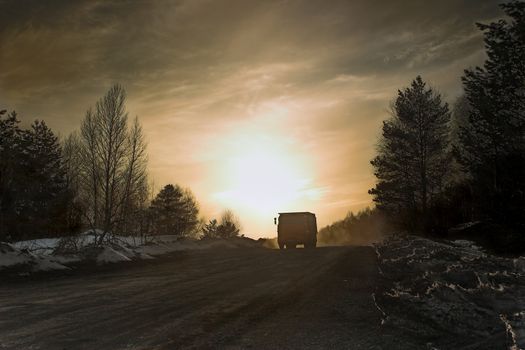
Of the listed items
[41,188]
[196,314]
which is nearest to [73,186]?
[41,188]

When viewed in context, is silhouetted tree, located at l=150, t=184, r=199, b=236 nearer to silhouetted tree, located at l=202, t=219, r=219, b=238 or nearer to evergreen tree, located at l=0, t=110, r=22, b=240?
silhouetted tree, located at l=202, t=219, r=219, b=238

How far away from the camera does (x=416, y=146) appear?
146ft

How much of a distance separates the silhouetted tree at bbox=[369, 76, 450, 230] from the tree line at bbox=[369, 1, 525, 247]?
0.29 ft

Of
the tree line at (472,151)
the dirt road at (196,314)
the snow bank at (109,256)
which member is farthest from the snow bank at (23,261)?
the tree line at (472,151)

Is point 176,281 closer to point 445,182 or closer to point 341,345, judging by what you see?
point 341,345

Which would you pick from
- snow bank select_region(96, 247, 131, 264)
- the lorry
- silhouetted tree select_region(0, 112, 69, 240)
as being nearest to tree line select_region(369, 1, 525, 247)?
the lorry

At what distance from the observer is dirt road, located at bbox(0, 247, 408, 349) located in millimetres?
5516

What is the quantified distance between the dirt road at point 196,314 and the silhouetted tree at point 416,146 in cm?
3450

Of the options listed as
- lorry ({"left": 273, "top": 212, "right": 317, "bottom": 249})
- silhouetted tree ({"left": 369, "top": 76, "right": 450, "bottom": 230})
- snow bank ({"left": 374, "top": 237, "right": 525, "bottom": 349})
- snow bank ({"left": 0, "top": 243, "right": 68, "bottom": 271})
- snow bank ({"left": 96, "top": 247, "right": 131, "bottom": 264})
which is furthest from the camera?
silhouetted tree ({"left": 369, "top": 76, "right": 450, "bottom": 230})

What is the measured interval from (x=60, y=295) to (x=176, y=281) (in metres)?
2.91

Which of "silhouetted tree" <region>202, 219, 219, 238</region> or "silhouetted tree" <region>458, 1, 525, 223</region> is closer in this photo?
"silhouetted tree" <region>458, 1, 525, 223</region>

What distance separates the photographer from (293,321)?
661 cm

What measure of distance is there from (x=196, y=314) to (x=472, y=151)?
2844 cm

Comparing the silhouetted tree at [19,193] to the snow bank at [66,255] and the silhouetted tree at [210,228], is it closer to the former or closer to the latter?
the snow bank at [66,255]
